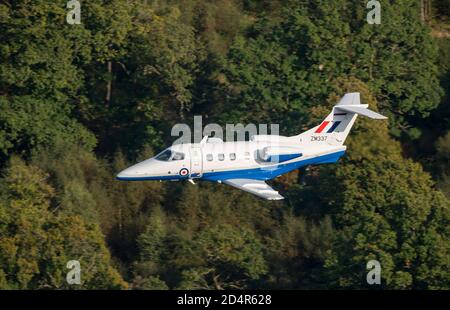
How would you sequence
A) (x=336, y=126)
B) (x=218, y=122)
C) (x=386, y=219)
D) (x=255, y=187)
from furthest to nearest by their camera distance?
(x=218, y=122)
(x=336, y=126)
(x=386, y=219)
(x=255, y=187)

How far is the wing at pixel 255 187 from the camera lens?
176 feet

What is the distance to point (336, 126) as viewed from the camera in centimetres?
5622

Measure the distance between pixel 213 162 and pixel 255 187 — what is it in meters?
1.86

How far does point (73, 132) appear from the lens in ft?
221

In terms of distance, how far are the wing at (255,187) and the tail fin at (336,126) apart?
2870mm

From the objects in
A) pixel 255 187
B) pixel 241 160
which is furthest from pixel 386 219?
pixel 241 160

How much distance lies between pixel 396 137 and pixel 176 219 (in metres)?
13.4

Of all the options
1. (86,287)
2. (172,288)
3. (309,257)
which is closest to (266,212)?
(309,257)

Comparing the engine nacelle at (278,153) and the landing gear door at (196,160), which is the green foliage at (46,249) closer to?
the landing gear door at (196,160)

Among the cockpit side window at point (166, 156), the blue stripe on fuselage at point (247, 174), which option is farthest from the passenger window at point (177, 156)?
the blue stripe on fuselage at point (247, 174)

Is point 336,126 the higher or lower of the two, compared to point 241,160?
higher

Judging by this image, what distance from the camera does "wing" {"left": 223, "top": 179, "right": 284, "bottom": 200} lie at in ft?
176

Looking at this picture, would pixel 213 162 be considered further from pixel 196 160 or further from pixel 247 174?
pixel 247 174

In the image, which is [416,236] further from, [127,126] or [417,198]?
[127,126]
